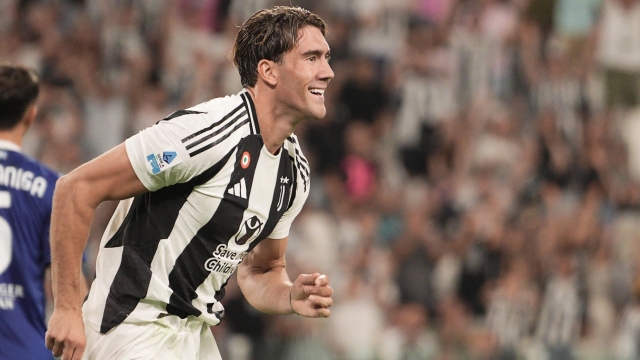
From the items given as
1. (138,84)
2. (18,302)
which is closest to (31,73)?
(18,302)

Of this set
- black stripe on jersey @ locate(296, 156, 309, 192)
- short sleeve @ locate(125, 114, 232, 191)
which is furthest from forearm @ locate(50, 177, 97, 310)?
black stripe on jersey @ locate(296, 156, 309, 192)

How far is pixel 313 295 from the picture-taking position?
386cm

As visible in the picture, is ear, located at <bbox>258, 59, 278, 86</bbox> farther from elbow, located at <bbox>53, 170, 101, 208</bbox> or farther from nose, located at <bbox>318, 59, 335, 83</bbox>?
elbow, located at <bbox>53, 170, 101, 208</bbox>

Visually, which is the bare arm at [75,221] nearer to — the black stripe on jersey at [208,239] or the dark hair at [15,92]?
the black stripe on jersey at [208,239]

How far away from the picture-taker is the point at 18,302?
4.58 meters

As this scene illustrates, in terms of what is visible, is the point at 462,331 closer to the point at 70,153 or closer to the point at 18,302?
the point at 70,153

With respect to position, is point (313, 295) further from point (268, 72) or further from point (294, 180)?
point (268, 72)

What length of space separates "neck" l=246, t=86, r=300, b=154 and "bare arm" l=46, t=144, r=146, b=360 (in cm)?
66

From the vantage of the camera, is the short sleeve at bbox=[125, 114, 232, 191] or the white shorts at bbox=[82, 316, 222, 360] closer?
the short sleeve at bbox=[125, 114, 232, 191]

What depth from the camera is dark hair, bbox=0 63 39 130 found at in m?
4.73

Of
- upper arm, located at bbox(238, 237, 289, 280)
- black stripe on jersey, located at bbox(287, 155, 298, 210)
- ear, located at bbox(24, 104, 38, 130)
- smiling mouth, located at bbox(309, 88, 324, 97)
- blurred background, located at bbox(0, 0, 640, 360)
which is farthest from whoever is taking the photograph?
blurred background, located at bbox(0, 0, 640, 360)

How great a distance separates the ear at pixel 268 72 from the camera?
4062 millimetres

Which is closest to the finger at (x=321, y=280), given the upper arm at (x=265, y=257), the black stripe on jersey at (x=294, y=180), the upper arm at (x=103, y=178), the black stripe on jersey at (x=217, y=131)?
the black stripe on jersey at (x=294, y=180)

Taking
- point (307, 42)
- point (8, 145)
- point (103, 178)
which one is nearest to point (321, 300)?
point (103, 178)
